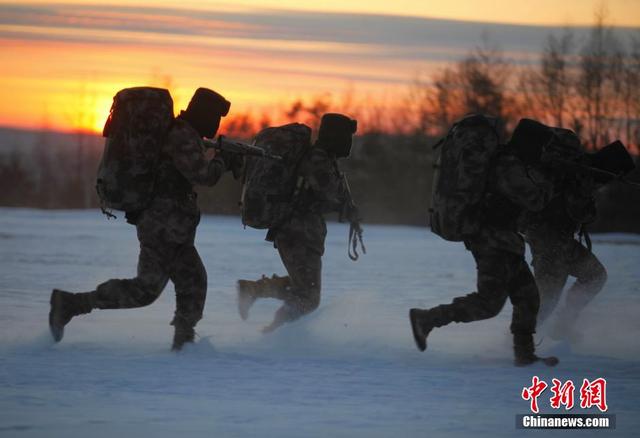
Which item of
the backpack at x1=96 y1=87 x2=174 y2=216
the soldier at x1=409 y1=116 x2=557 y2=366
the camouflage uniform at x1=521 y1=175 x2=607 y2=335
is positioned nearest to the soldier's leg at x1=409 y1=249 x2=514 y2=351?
the soldier at x1=409 y1=116 x2=557 y2=366

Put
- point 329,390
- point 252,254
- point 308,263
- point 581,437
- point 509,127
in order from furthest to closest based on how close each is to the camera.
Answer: point 509,127 → point 252,254 → point 308,263 → point 329,390 → point 581,437

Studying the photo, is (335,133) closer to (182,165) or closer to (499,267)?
(182,165)

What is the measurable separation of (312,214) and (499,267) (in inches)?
72.6

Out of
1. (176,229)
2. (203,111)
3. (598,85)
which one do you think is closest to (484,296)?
(176,229)

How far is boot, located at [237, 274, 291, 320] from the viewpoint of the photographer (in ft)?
32.6

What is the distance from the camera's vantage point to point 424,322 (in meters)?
8.64

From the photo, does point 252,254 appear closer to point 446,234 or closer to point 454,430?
point 446,234

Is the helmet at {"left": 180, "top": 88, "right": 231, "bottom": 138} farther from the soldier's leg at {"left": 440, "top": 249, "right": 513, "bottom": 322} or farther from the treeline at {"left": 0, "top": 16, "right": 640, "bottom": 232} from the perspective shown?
the treeline at {"left": 0, "top": 16, "right": 640, "bottom": 232}

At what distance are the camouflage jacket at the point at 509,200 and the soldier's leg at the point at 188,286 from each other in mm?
2004

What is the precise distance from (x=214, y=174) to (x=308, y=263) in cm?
146

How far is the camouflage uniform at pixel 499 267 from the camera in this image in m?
8.45

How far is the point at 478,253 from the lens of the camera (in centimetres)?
855

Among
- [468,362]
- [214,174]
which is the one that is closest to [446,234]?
[468,362]

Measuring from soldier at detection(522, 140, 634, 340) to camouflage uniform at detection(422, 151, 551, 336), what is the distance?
3.25 feet
